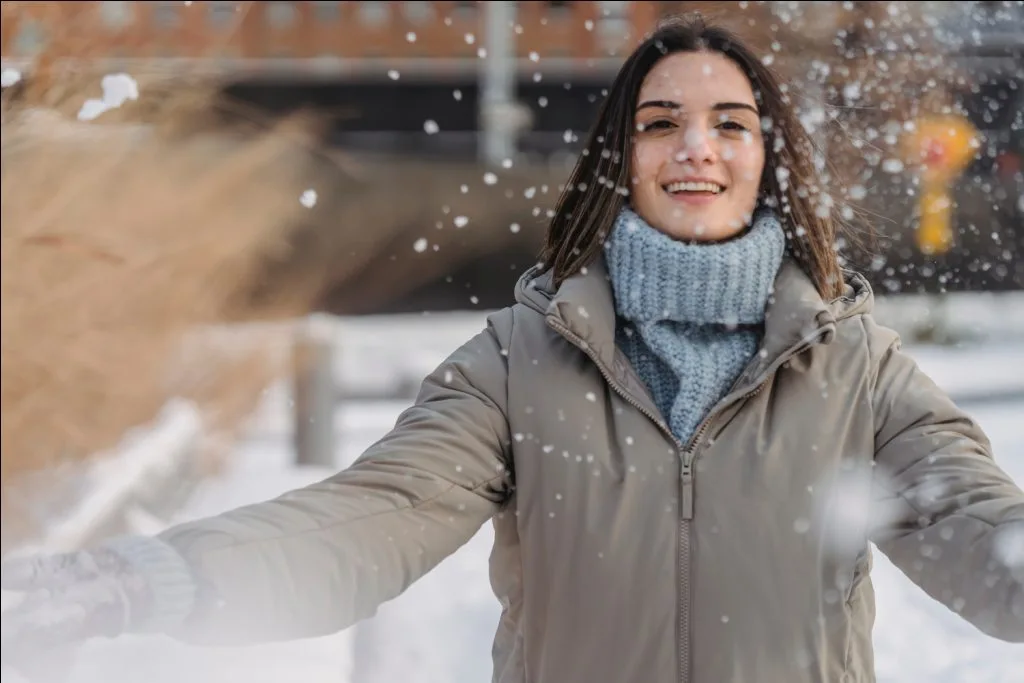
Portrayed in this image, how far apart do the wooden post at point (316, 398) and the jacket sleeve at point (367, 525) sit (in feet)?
13.1

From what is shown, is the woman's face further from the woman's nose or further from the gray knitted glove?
the gray knitted glove

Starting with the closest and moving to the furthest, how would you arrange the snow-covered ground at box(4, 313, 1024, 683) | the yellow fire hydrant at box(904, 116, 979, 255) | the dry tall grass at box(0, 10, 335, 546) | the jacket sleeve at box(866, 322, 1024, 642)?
the jacket sleeve at box(866, 322, 1024, 642) < the snow-covered ground at box(4, 313, 1024, 683) < the dry tall grass at box(0, 10, 335, 546) < the yellow fire hydrant at box(904, 116, 979, 255)

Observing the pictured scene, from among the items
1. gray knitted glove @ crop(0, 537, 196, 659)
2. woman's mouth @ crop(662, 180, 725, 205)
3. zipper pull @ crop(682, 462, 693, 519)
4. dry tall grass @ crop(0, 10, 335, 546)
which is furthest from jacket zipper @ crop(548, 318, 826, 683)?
dry tall grass @ crop(0, 10, 335, 546)

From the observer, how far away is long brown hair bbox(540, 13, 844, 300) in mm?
1701

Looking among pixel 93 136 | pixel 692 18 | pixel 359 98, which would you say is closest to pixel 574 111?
pixel 359 98

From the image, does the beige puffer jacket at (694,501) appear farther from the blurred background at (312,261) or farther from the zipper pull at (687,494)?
the blurred background at (312,261)

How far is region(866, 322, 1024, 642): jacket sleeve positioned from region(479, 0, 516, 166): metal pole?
9.88 meters

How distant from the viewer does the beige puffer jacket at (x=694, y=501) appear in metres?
1.50

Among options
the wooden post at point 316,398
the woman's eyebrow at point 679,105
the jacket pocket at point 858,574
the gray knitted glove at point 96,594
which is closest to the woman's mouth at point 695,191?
the woman's eyebrow at point 679,105

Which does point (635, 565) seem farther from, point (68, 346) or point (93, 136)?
point (93, 136)

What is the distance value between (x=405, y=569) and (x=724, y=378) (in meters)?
0.50

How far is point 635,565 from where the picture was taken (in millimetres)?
1526

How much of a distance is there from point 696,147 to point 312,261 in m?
9.65

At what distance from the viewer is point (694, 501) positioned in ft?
5.00
